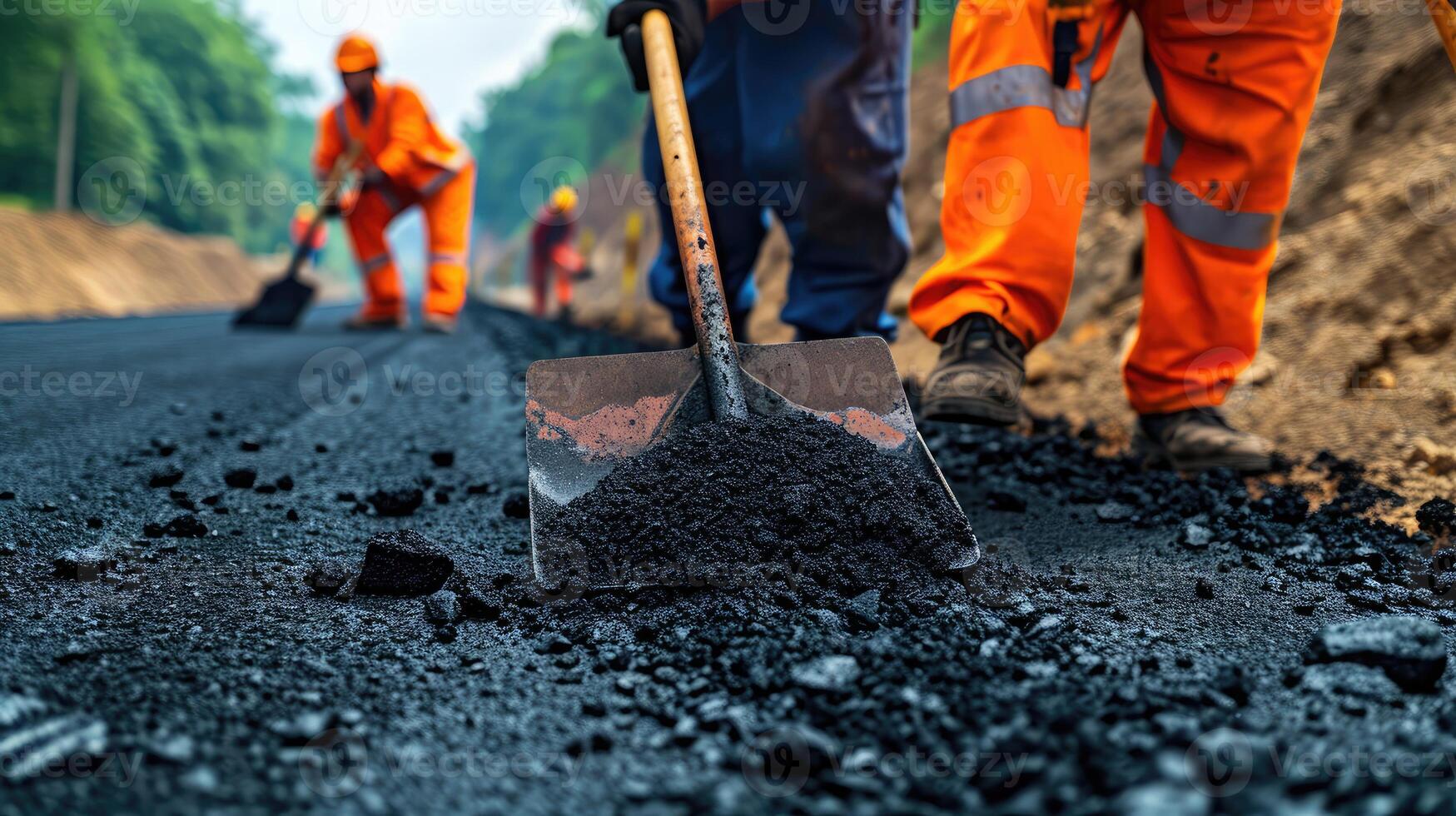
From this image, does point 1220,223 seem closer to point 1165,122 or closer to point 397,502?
point 1165,122

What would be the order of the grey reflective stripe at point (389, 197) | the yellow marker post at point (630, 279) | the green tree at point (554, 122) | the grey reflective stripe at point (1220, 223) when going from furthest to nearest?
the green tree at point (554, 122)
the yellow marker post at point (630, 279)
the grey reflective stripe at point (389, 197)
the grey reflective stripe at point (1220, 223)

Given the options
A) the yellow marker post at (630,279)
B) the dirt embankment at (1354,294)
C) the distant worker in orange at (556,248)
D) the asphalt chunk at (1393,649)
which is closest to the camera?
the asphalt chunk at (1393,649)

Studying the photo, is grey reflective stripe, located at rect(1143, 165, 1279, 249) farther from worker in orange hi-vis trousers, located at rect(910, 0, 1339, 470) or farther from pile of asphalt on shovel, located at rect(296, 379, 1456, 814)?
pile of asphalt on shovel, located at rect(296, 379, 1456, 814)

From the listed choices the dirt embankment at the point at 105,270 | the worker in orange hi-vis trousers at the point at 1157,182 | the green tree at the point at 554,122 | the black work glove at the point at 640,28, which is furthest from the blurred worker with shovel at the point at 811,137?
the green tree at the point at 554,122

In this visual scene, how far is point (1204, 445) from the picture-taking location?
80.4 inches

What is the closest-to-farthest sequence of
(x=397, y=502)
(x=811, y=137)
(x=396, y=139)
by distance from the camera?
(x=397, y=502) < (x=811, y=137) < (x=396, y=139)

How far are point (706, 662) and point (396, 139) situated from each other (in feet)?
19.8

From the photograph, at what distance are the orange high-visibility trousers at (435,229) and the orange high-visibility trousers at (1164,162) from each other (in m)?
5.23

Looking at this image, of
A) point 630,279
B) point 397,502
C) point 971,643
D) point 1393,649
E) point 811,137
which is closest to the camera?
point 1393,649

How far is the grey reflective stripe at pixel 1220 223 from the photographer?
2004 mm

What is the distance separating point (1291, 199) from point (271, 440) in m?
3.59

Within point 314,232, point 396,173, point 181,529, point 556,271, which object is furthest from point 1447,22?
point 556,271

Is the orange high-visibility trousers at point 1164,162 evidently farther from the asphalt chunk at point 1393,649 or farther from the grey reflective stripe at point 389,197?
the grey reflective stripe at point 389,197

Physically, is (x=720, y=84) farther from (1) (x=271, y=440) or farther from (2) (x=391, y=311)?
(2) (x=391, y=311)
